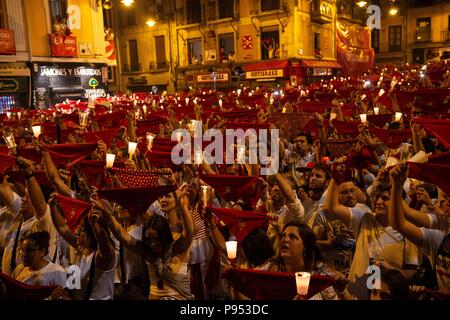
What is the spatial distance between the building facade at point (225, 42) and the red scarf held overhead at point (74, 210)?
80.5 feet

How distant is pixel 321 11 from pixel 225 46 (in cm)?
678

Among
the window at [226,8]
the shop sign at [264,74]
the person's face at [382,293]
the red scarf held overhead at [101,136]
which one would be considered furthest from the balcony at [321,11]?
the person's face at [382,293]

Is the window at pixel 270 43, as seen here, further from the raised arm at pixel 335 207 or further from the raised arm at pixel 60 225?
the raised arm at pixel 60 225

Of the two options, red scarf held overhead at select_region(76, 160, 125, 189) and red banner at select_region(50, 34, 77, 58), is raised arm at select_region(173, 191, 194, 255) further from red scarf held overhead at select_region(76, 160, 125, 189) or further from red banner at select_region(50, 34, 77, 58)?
red banner at select_region(50, 34, 77, 58)

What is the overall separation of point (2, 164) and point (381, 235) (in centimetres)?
462

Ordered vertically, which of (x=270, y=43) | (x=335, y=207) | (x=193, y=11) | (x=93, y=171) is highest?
(x=193, y=11)

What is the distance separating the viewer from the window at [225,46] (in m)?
31.8

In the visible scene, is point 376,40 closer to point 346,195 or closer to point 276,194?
point 276,194

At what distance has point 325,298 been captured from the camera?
3223mm

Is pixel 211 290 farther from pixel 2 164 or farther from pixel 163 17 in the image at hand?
pixel 163 17

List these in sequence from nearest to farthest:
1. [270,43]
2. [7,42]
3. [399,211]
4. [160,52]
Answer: [399,211] < [7,42] < [270,43] < [160,52]

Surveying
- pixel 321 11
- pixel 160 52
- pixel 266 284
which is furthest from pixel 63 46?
pixel 266 284

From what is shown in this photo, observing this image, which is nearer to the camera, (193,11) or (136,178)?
(136,178)

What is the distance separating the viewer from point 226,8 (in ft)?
104
